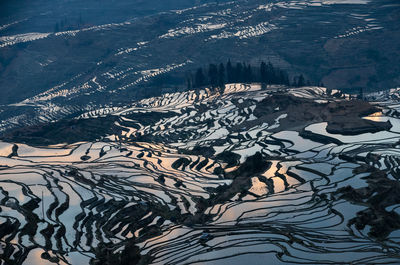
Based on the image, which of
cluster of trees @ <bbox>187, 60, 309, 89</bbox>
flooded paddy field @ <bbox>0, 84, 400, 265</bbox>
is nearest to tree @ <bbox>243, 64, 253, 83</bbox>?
cluster of trees @ <bbox>187, 60, 309, 89</bbox>

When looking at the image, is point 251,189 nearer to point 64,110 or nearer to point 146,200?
point 146,200

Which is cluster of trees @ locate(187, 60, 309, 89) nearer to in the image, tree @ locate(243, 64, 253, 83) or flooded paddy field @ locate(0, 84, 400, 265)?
tree @ locate(243, 64, 253, 83)

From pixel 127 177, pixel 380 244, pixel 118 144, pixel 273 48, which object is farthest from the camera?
pixel 273 48

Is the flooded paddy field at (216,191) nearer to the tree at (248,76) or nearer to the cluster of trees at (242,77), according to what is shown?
the cluster of trees at (242,77)

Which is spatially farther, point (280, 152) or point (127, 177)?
point (280, 152)

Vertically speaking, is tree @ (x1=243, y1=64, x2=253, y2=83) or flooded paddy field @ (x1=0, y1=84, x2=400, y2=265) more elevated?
flooded paddy field @ (x1=0, y1=84, x2=400, y2=265)

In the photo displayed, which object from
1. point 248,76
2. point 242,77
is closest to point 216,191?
point 248,76

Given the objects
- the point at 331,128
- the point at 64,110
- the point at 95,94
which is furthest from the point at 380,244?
the point at 95,94

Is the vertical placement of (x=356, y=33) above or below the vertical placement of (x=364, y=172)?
below

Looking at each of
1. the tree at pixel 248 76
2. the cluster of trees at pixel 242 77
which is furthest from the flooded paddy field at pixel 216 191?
the tree at pixel 248 76
